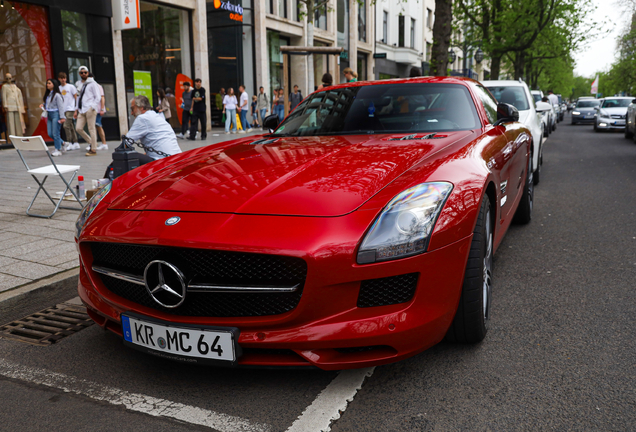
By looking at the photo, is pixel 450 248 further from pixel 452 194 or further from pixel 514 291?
pixel 514 291

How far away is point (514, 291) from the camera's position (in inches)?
149

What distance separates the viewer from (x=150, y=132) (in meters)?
6.59

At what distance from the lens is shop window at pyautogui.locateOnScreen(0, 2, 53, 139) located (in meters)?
14.4

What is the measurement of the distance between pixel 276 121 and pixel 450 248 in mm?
2804

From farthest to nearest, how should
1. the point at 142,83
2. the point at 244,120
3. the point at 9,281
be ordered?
the point at 244,120 < the point at 142,83 < the point at 9,281

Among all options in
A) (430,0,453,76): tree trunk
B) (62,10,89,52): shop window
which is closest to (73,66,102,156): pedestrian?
(62,10,89,52): shop window

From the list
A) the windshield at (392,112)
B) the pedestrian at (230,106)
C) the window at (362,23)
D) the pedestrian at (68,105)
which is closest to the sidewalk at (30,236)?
the windshield at (392,112)

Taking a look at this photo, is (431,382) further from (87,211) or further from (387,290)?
(87,211)

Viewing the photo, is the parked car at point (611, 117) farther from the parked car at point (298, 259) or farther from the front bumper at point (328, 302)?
the front bumper at point (328, 302)

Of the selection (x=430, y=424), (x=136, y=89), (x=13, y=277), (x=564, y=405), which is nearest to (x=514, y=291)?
(x=564, y=405)

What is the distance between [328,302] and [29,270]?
286cm

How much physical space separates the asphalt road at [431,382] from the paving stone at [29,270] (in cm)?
30

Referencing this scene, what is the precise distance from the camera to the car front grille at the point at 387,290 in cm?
230

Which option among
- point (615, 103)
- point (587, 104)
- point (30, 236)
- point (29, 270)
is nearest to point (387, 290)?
point (29, 270)
